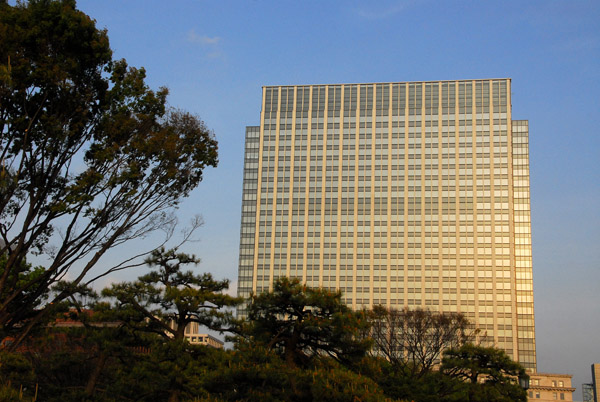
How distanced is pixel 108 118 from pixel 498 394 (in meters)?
28.2

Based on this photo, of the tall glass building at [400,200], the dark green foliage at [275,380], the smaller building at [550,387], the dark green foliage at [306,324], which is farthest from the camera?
the tall glass building at [400,200]

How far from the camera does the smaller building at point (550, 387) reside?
10588cm

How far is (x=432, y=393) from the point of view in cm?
3431

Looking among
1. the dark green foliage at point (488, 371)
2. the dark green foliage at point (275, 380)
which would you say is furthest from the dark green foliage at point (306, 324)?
the dark green foliage at point (488, 371)

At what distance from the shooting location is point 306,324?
788 inches

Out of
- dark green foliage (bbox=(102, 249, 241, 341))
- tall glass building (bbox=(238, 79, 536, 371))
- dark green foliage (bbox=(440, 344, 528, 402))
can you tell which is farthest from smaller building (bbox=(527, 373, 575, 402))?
dark green foliage (bbox=(102, 249, 241, 341))

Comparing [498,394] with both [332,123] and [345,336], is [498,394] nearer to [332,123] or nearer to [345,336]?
[345,336]

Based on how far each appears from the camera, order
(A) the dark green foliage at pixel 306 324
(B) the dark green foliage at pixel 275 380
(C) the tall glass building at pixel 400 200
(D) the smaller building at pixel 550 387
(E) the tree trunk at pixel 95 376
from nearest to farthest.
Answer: (B) the dark green foliage at pixel 275 380
(A) the dark green foliage at pixel 306 324
(E) the tree trunk at pixel 95 376
(D) the smaller building at pixel 550 387
(C) the tall glass building at pixel 400 200

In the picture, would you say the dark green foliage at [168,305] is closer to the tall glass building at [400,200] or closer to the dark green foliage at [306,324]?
the dark green foliage at [306,324]

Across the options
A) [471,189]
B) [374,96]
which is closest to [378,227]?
[471,189]

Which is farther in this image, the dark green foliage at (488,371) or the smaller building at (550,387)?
the smaller building at (550,387)

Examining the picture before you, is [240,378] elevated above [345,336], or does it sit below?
below

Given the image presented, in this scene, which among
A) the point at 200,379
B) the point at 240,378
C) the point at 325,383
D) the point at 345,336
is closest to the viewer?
the point at 325,383

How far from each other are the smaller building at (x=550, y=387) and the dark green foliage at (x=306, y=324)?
9487cm
